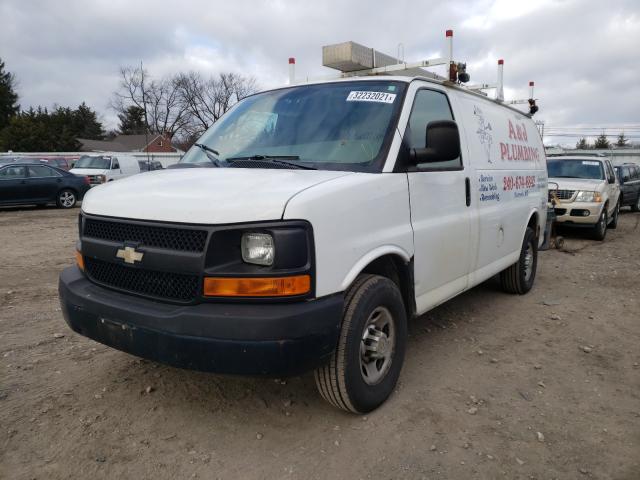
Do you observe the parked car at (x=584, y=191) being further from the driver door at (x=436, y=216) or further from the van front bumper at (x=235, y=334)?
the van front bumper at (x=235, y=334)

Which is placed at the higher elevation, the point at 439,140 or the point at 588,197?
the point at 439,140

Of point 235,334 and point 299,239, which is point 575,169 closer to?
point 299,239

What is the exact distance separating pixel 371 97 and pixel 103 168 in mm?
17067

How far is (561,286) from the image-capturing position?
6.25 metres

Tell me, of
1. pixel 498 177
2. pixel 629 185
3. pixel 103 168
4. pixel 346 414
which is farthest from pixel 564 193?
pixel 103 168

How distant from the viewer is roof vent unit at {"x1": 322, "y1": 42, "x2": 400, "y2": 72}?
4.18 meters

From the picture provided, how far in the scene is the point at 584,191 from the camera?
395 inches

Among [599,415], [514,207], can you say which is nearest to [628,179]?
[514,207]

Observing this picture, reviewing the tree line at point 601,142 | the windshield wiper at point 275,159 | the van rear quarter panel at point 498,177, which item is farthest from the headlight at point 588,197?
the tree line at point 601,142

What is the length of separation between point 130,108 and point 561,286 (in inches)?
3213

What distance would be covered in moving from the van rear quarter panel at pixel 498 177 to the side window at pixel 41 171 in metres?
13.9

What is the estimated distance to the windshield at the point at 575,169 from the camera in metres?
10.9

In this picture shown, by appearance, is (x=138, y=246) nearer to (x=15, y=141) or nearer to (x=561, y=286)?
(x=561, y=286)

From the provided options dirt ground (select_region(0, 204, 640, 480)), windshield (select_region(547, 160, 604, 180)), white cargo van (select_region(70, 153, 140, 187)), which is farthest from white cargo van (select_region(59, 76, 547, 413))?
white cargo van (select_region(70, 153, 140, 187))
